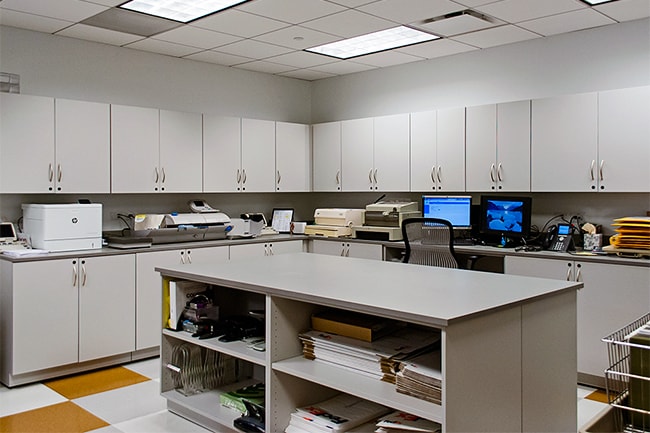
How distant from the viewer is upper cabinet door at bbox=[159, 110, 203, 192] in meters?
4.97

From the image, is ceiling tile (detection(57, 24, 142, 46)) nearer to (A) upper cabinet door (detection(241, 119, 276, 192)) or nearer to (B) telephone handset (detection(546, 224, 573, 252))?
(A) upper cabinet door (detection(241, 119, 276, 192))

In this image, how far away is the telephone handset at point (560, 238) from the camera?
430cm

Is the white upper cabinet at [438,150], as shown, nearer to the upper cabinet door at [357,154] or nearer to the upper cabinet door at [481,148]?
the upper cabinet door at [481,148]

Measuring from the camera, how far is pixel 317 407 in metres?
2.74

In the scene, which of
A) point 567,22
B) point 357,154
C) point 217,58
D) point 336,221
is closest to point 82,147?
point 217,58

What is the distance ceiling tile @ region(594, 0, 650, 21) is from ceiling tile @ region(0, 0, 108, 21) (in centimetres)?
345

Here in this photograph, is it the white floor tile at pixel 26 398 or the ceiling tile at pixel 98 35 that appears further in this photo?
the ceiling tile at pixel 98 35

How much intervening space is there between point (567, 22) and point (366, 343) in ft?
10.3

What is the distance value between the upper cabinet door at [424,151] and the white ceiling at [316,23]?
2.04ft

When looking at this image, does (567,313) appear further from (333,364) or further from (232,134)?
(232,134)

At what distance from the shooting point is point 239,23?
4344 millimetres

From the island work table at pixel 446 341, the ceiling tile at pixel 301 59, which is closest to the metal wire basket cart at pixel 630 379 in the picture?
the island work table at pixel 446 341

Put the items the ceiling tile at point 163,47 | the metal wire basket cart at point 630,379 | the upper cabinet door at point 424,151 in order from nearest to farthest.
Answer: the metal wire basket cart at point 630,379, the ceiling tile at point 163,47, the upper cabinet door at point 424,151

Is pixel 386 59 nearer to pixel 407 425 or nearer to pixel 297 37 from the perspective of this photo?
pixel 297 37
